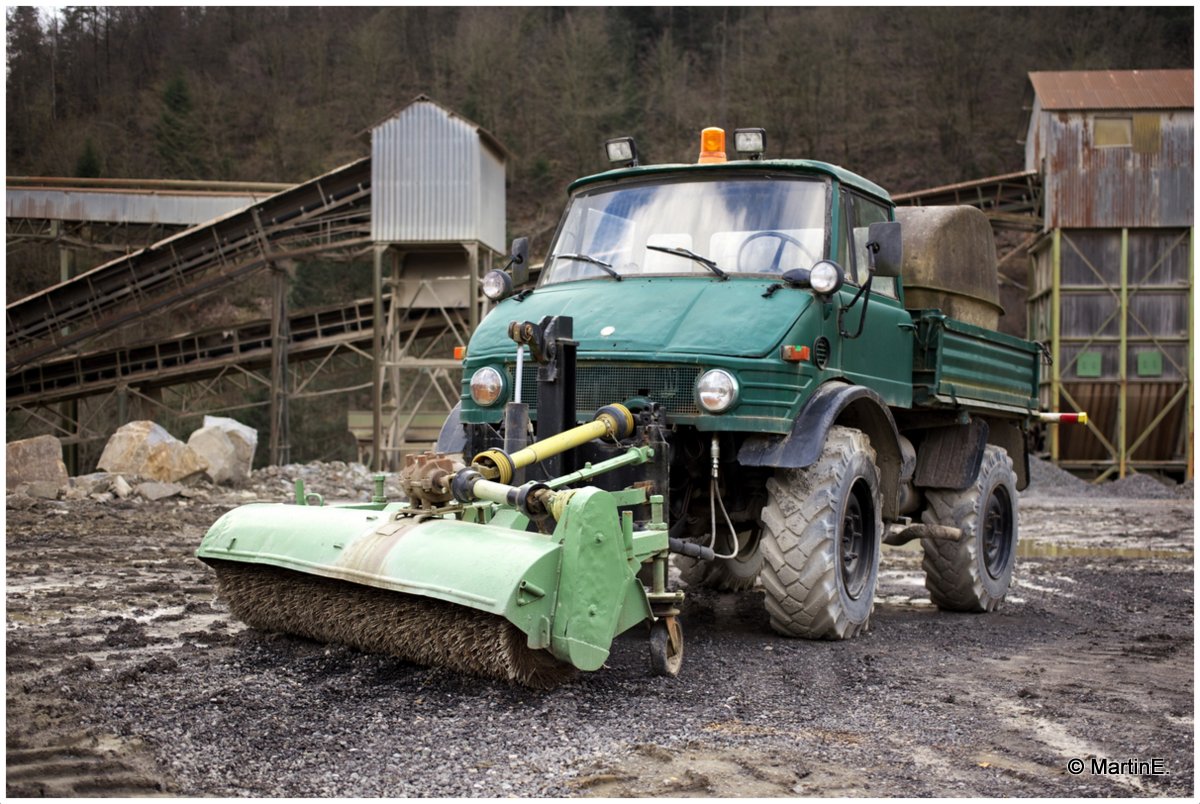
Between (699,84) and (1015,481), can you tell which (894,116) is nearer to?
(699,84)

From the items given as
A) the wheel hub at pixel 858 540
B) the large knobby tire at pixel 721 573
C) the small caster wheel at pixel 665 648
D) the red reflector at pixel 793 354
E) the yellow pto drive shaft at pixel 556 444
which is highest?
the red reflector at pixel 793 354

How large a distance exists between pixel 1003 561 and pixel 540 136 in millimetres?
46492

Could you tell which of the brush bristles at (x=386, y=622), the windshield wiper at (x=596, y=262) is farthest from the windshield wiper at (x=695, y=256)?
the brush bristles at (x=386, y=622)

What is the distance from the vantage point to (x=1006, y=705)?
18.3 feet

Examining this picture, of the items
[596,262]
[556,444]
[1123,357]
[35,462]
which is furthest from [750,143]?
[1123,357]

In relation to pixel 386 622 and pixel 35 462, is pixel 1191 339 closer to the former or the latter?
pixel 35 462

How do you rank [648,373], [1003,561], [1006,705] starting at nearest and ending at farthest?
[1006,705], [648,373], [1003,561]

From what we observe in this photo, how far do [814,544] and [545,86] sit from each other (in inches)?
1979

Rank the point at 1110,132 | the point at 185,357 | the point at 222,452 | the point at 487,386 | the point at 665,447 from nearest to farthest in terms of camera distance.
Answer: the point at 665,447 → the point at 487,386 → the point at 222,452 → the point at 1110,132 → the point at 185,357

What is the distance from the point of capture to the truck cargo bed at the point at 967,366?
820 centimetres

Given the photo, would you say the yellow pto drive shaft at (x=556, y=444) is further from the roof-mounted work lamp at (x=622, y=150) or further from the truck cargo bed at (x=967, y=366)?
the truck cargo bed at (x=967, y=366)

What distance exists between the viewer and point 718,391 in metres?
6.45

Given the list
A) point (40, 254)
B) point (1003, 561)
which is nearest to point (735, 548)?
point (1003, 561)

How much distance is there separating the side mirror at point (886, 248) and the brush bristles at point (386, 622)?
3144 mm
